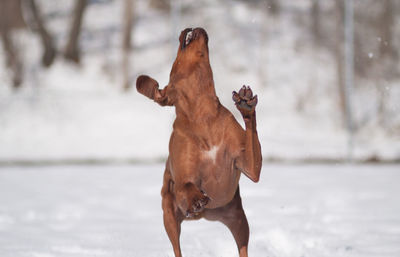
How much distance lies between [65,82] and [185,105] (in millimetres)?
15527

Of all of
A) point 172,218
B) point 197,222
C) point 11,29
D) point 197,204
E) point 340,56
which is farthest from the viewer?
point 11,29

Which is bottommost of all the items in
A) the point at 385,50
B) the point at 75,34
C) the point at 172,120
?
the point at 172,120

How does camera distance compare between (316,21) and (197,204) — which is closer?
(197,204)

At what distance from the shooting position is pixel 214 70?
1797 cm

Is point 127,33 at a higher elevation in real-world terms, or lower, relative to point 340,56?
higher

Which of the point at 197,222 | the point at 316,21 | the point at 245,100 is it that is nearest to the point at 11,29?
the point at 316,21

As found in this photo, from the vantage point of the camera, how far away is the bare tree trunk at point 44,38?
17.9 m

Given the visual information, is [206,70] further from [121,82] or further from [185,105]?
[121,82]

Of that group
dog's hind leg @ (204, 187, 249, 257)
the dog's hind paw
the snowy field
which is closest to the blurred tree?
the snowy field

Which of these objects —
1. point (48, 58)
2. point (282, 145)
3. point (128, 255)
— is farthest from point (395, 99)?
point (128, 255)

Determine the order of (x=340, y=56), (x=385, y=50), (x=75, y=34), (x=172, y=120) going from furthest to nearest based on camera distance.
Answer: (x=75, y=34), (x=340, y=56), (x=385, y=50), (x=172, y=120)

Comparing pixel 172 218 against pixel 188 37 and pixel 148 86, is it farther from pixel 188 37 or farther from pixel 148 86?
pixel 188 37

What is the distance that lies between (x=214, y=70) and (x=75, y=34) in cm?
465

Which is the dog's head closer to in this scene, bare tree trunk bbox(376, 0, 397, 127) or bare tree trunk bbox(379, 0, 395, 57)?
bare tree trunk bbox(376, 0, 397, 127)
